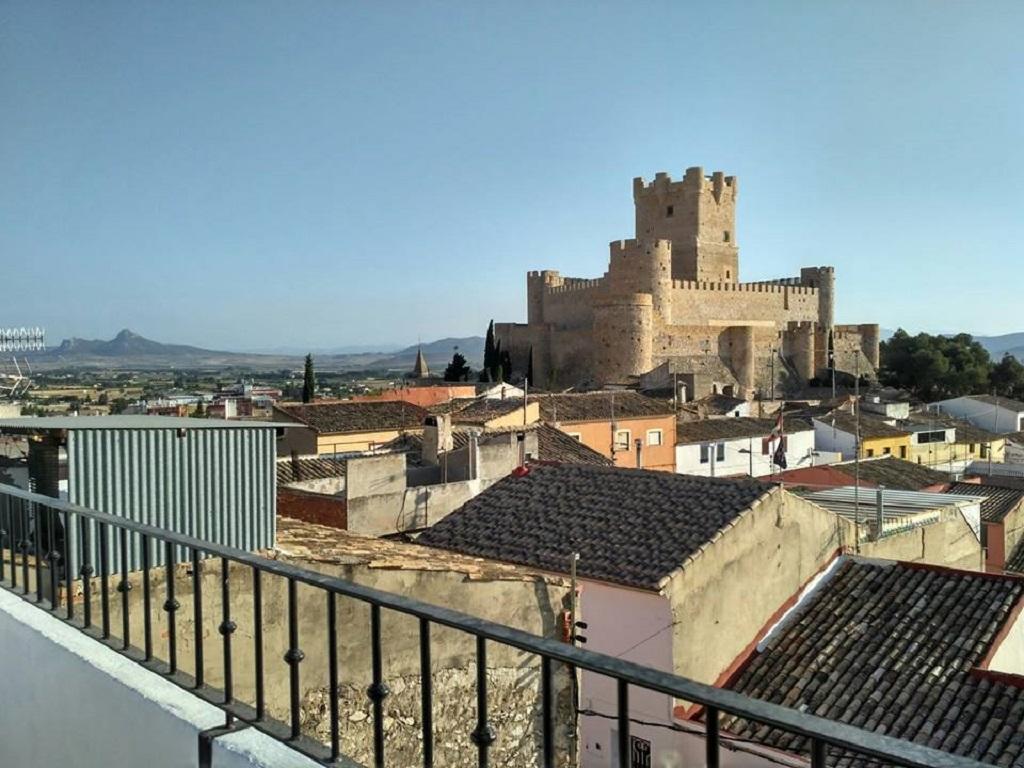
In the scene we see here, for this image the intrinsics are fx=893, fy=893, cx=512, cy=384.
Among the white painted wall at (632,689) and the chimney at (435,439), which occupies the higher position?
the chimney at (435,439)

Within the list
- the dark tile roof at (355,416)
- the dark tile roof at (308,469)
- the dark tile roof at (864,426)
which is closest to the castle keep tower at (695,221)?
the dark tile roof at (864,426)

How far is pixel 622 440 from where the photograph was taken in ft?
85.3

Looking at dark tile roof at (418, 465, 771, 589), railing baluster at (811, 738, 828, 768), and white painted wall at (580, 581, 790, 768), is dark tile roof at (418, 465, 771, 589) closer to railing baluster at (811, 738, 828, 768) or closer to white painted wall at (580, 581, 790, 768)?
white painted wall at (580, 581, 790, 768)

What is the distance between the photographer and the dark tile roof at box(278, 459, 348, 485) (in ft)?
48.7

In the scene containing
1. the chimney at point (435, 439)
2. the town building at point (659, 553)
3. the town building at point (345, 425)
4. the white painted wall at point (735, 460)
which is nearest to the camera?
the town building at point (659, 553)

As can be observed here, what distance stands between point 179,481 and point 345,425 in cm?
1705

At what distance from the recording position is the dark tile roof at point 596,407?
84.7 feet

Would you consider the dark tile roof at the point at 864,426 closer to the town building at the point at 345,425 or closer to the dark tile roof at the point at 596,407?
the dark tile roof at the point at 596,407

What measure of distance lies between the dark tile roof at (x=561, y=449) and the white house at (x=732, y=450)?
6.61 m

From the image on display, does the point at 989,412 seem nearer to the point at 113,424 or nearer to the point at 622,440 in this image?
the point at 622,440

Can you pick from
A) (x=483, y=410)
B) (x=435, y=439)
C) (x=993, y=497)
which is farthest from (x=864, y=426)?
(x=435, y=439)

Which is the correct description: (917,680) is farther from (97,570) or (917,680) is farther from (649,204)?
(649,204)

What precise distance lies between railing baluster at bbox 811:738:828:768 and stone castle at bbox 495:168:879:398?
41470 millimetres

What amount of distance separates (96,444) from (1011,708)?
754cm
